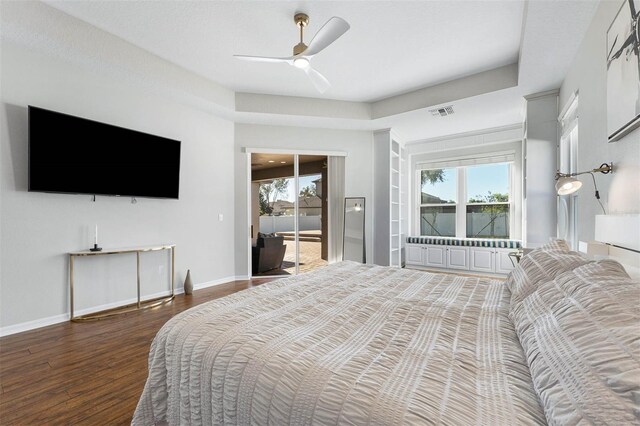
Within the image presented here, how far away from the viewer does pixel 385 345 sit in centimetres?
114

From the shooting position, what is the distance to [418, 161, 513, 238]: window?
217 inches

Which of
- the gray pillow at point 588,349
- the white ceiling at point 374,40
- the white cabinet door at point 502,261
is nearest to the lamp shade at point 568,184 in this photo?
the gray pillow at point 588,349

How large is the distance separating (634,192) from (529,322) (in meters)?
1.06

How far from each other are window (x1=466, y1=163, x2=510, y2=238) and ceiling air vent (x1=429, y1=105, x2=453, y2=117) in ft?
5.91

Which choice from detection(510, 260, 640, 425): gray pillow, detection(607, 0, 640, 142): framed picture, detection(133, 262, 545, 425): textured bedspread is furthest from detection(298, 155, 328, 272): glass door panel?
detection(510, 260, 640, 425): gray pillow

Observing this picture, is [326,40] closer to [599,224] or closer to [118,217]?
[599,224]

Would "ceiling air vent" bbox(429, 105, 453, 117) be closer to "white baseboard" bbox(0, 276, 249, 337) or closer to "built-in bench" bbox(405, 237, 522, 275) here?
"built-in bench" bbox(405, 237, 522, 275)

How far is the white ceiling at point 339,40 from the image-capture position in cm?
260

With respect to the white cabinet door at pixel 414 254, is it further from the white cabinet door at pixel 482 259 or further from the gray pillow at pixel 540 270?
the gray pillow at pixel 540 270

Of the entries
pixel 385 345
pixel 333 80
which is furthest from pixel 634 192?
pixel 333 80

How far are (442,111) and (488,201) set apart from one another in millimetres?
2321

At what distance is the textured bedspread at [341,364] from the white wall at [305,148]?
3.35m

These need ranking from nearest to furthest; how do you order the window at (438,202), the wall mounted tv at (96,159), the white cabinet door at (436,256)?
1. the wall mounted tv at (96,159)
2. the white cabinet door at (436,256)
3. the window at (438,202)

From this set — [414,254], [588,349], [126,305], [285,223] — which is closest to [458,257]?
[414,254]
